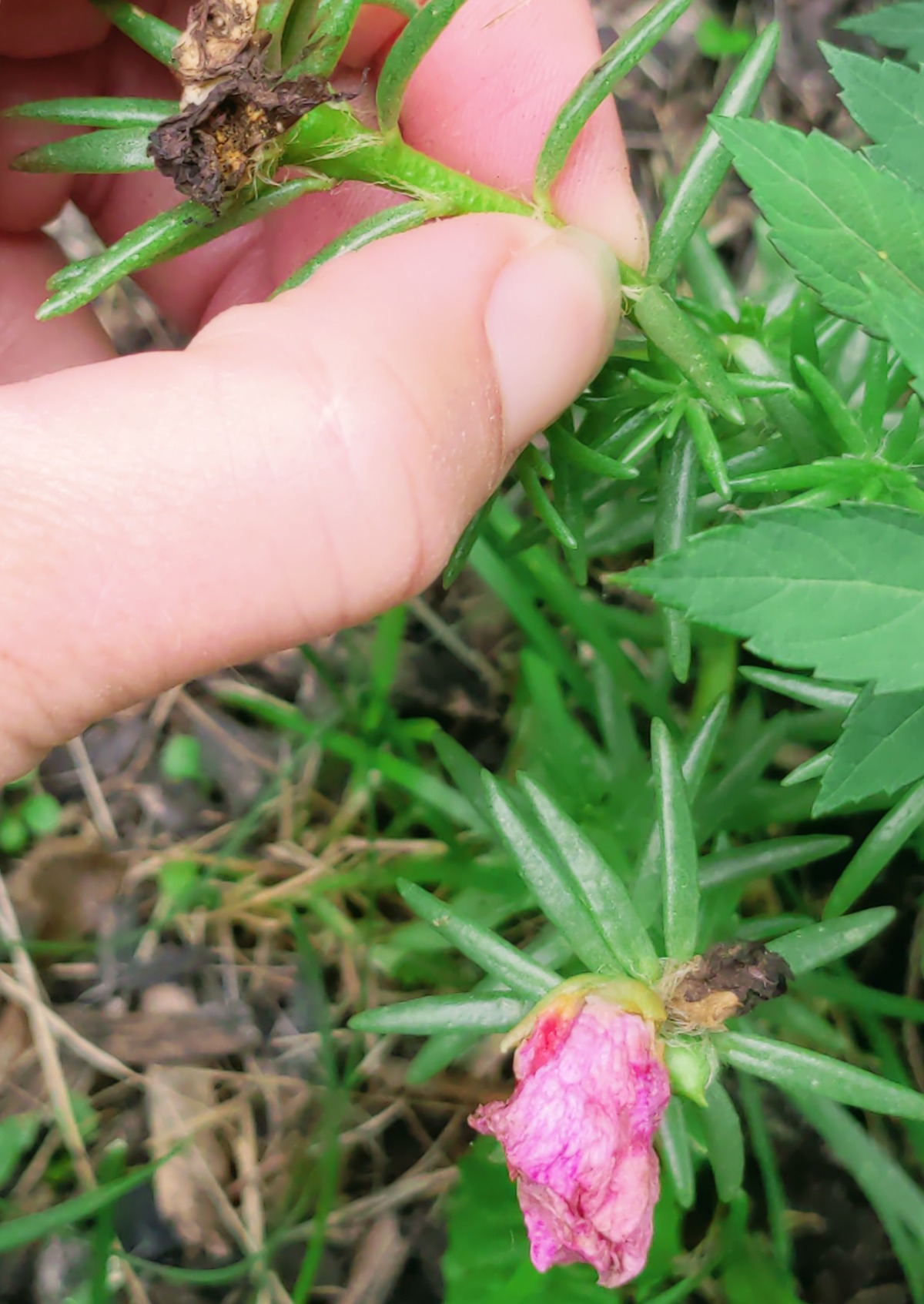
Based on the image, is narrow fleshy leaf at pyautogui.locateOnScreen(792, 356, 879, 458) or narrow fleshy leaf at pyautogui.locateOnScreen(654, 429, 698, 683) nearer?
narrow fleshy leaf at pyautogui.locateOnScreen(792, 356, 879, 458)

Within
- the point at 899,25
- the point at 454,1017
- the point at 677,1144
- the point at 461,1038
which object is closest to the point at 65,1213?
the point at 461,1038

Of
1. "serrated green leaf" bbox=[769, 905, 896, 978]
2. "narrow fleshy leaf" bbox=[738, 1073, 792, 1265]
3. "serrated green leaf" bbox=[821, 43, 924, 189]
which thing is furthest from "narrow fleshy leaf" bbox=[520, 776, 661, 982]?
"serrated green leaf" bbox=[821, 43, 924, 189]

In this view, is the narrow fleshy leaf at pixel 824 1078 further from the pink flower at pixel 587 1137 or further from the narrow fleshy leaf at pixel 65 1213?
the narrow fleshy leaf at pixel 65 1213

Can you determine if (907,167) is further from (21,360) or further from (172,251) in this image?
(21,360)

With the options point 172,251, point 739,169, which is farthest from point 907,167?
point 172,251

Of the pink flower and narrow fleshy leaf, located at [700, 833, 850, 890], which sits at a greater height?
→ the pink flower

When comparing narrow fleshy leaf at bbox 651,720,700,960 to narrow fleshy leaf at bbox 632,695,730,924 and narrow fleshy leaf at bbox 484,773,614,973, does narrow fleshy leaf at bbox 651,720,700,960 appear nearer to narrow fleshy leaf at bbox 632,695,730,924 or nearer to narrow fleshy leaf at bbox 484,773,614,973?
narrow fleshy leaf at bbox 484,773,614,973
